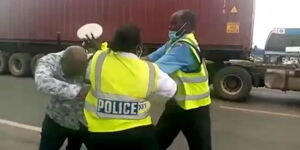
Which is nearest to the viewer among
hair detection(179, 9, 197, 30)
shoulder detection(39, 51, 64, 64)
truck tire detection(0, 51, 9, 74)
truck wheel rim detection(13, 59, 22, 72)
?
shoulder detection(39, 51, 64, 64)

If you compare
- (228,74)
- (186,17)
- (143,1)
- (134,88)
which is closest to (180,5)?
(143,1)

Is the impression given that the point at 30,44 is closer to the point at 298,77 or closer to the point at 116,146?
the point at 298,77

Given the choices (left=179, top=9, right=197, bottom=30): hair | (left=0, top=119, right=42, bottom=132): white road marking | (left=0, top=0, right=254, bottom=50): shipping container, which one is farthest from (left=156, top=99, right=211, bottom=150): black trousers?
(left=0, top=0, right=254, bottom=50): shipping container

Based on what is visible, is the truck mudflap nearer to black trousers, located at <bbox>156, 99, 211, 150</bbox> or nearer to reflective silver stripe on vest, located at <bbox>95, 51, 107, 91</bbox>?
black trousers, located at <bbox>156, 99, 211, 150</bbox>

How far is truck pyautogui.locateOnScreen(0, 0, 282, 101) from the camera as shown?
411 inches

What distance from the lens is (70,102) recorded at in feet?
11.6

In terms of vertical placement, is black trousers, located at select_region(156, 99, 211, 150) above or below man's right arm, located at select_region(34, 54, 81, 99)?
below

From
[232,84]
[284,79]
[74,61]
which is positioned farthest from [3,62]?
[74,61]

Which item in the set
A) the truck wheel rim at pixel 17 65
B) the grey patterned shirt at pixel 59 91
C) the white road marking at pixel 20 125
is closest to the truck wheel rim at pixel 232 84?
the white road marking at pixel 20 125

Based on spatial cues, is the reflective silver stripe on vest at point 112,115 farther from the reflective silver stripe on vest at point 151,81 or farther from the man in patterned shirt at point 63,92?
the man in patterned shirt at point 63,92

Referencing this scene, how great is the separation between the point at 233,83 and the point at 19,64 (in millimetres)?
7837

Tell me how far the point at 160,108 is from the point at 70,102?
4.90 meters

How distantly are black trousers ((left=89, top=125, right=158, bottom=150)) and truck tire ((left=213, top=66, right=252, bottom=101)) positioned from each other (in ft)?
25.3

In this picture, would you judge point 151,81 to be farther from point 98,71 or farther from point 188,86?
point 188,86
